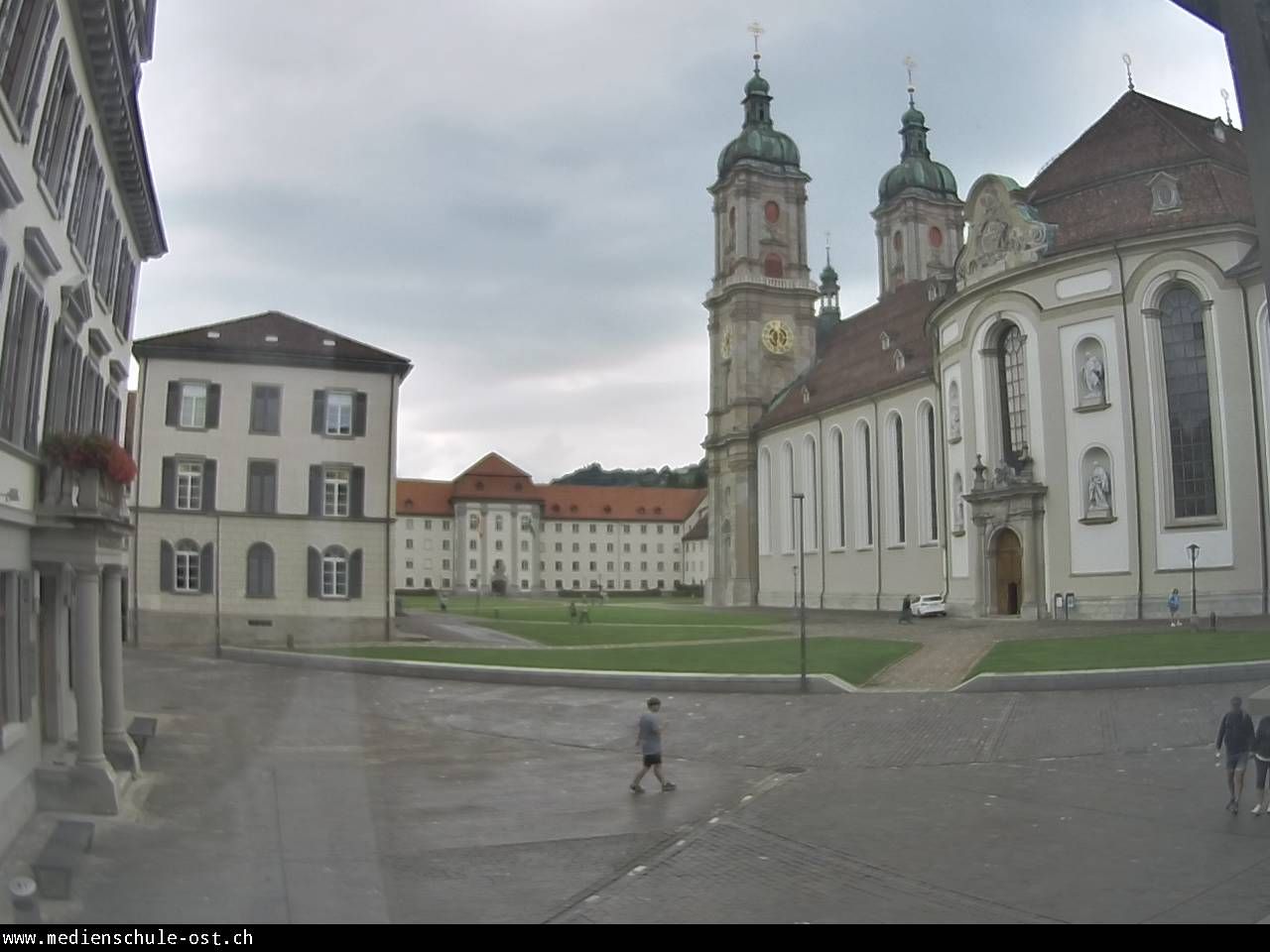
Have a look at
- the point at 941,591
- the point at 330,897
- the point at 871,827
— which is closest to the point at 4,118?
the point at 330,897

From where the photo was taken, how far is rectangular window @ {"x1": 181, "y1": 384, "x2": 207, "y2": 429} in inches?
1134

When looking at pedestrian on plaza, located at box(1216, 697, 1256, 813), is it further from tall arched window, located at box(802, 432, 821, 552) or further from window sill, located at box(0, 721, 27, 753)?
tall arched window, located at box(802, 432, 821, 552)

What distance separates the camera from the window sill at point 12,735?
1177 cm

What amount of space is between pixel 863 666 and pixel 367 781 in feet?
52.7

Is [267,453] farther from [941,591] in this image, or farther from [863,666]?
[941,591]

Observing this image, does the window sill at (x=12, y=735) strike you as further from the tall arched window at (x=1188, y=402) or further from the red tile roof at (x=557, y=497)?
the red tile roof at (x=557, y=497)

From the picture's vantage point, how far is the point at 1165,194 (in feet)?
139

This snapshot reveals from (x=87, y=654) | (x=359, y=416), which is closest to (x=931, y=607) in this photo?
(x=359, y=416)

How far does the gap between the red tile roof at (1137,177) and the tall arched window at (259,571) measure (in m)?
31.0

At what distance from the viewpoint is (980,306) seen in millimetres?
47906

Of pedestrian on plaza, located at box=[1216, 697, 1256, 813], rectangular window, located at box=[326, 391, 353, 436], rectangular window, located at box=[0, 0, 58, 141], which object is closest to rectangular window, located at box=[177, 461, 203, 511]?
rectangular window, located at box=[326, 391, 353, 436]

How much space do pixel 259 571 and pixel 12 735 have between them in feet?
61.9

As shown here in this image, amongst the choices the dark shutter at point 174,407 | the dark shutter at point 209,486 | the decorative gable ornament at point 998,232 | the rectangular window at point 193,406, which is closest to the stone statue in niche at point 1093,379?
the decorative gable ornament at point 998,232
